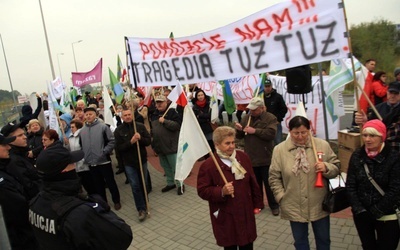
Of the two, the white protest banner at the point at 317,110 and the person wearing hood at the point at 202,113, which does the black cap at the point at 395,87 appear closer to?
the white protest banner at the point at 317,110

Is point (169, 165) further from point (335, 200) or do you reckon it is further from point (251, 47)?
point (335, 200)

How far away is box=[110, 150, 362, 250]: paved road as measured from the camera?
13.7ft

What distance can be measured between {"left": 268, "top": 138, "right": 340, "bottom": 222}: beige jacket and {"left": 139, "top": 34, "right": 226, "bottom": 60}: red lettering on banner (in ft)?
4.99

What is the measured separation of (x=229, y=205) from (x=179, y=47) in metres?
2.17

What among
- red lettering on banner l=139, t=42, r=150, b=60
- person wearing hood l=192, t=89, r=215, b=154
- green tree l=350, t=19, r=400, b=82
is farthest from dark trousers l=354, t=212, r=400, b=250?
green tree l=350, t=19, r=400, b=82

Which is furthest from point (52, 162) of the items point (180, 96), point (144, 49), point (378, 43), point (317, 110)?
point (378, 43)

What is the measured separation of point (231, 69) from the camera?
3.67 meters

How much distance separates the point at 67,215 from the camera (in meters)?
1.92

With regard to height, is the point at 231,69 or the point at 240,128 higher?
the point at 231,69

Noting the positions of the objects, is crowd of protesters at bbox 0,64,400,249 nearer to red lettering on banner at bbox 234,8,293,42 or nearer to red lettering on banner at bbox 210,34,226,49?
red lettering on banner at bbox 234,8,293,42

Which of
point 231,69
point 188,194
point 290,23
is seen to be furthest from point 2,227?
point 188,194

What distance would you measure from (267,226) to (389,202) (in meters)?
2.18

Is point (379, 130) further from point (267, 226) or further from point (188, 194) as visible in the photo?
point (188, 194)

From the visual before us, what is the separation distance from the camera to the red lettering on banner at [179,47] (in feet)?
12.5
